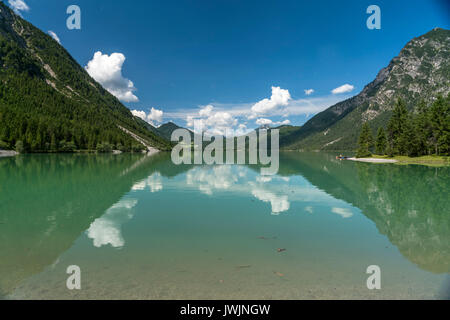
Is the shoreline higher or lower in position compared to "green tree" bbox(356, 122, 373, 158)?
lower


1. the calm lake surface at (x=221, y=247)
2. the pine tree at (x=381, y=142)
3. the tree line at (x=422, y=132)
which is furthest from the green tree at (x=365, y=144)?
the calm lake surface at (x=221, y=247)

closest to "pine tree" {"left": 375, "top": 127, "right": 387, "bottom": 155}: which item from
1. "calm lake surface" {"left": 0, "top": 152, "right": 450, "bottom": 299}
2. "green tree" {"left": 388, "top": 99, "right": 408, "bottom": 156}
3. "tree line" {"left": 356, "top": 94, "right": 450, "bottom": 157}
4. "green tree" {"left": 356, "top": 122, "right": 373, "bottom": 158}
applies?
"tree line" {"left": 356, "top": 94, "right": 450, "bottom": 157}

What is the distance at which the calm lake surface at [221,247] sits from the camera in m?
7.97

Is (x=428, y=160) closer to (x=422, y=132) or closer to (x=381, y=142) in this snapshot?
(x=422, y=132)

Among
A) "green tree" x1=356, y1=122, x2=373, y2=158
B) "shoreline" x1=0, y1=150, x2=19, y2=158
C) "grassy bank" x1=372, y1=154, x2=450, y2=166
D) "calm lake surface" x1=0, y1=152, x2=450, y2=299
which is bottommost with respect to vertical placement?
"calm lake surface" x1=0, y1=152, x2=450, y2=299

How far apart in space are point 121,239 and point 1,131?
4853 inches

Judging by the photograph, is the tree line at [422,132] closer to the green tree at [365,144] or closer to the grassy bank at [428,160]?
the grassy bank at [428,160]

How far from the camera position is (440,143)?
73125 millimetres

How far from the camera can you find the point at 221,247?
38.3 ft

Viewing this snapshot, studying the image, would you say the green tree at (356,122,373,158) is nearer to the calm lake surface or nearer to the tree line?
the tree line

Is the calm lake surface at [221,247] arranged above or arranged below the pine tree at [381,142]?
below

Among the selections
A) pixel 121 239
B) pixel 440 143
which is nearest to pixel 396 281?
pixel 121 239

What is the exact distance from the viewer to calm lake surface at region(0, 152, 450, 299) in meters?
7.97
